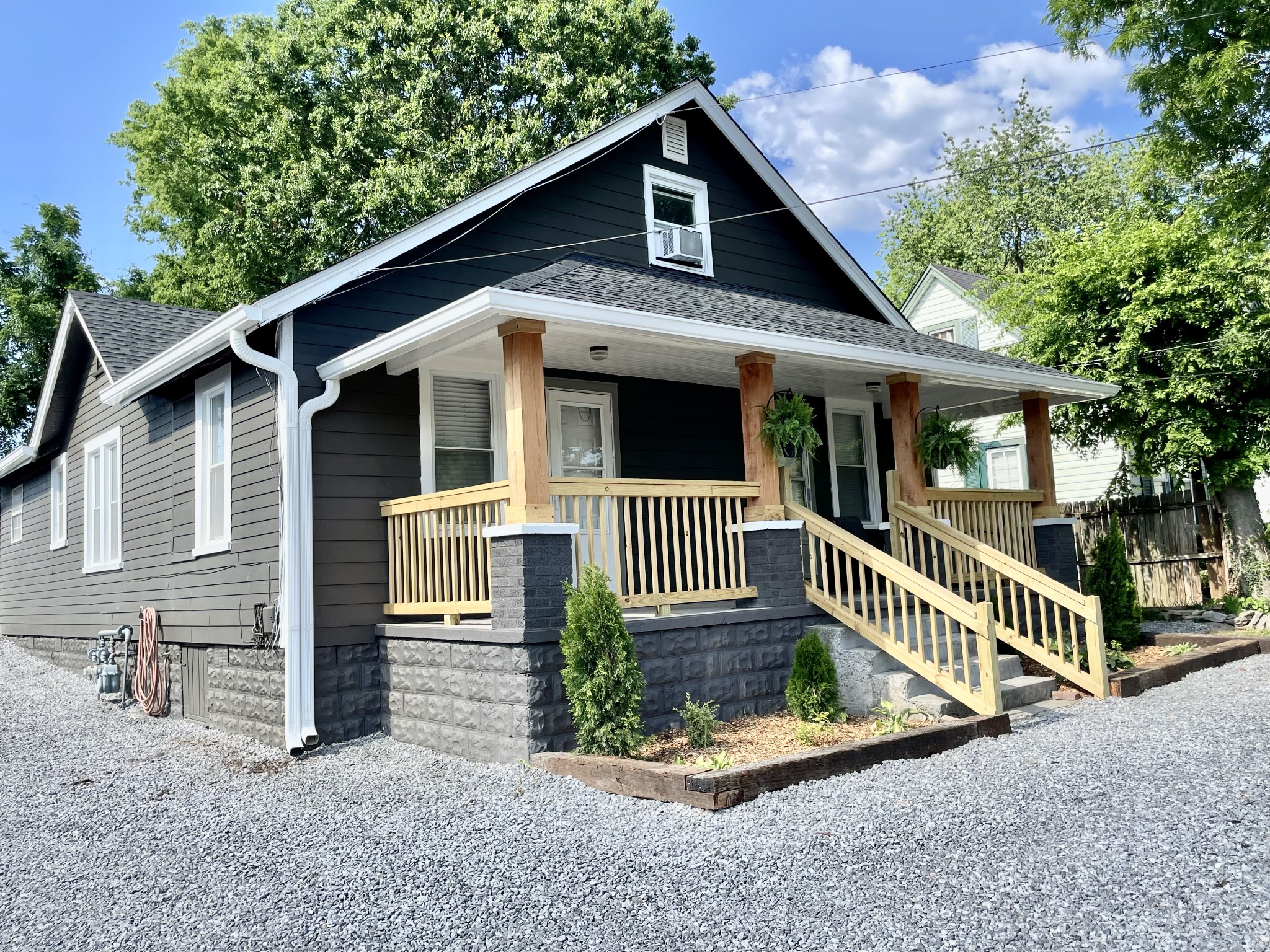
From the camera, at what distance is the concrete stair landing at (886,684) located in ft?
23.5

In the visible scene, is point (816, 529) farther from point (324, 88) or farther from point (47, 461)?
point (324, 88)

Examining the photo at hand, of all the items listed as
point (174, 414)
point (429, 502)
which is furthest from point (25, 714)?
point (429, 502)

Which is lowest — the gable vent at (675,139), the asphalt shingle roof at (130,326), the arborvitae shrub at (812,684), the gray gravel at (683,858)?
the gray gravel at (683,858)

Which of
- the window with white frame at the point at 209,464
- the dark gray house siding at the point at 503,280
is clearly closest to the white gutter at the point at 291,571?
the dark gray house siding at the point at 503,280

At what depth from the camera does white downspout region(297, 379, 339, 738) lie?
7.50 m

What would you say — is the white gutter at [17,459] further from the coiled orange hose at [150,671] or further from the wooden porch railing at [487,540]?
the wooden porch railing at [487,540]

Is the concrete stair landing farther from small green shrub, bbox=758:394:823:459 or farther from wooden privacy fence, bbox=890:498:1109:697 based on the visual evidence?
small green shrub, bbox=758:394:823:459

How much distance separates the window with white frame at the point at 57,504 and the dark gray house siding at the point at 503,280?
8.52m

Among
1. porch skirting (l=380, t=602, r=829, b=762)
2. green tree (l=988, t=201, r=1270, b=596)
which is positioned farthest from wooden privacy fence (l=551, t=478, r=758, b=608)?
green tree (l=988, t=201, r=1270, b=596)

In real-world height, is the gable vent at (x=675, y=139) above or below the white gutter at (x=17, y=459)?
above

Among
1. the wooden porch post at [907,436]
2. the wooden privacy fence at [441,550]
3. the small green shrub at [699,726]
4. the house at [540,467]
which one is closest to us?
the small green shrub at [699,726]

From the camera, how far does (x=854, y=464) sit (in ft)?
41.0

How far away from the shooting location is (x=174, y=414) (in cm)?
1009

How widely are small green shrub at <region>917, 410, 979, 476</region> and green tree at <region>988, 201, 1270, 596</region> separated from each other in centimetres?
577
